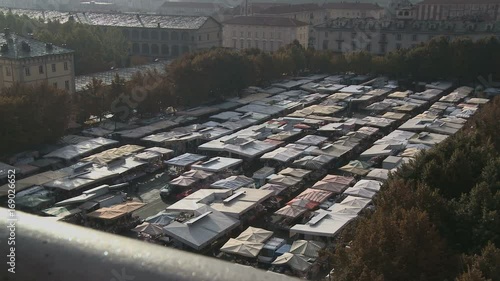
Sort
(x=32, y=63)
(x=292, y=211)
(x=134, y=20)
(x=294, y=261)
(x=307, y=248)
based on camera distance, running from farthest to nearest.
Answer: (x=134, y=20), (x=32, y=63), (x=292, y=211), (x=307, y=248), (x=294, y=261)

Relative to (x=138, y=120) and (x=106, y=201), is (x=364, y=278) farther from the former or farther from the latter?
(x=138, y=120)

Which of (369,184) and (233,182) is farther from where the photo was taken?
(233,182)

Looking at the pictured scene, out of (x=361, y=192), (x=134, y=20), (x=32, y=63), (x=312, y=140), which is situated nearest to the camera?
(x=361, y=192)

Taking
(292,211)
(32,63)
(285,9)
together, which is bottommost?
(292,211)

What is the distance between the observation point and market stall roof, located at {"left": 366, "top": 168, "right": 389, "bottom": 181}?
14705 mm

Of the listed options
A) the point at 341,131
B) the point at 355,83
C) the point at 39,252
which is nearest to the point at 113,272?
the point at 39,252

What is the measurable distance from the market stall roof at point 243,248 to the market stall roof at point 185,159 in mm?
5638

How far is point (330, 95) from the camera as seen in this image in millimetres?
26812

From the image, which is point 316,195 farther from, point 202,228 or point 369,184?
point 202,228

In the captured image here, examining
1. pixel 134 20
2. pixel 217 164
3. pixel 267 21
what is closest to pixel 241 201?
pixel 217 164

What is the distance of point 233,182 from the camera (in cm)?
1450

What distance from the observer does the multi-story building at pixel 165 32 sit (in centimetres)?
4103

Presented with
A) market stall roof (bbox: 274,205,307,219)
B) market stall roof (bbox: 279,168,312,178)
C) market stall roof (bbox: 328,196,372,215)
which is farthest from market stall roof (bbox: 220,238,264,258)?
market stall roof (bbox: 279,168,312,178)

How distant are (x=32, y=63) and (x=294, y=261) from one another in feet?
59.5
